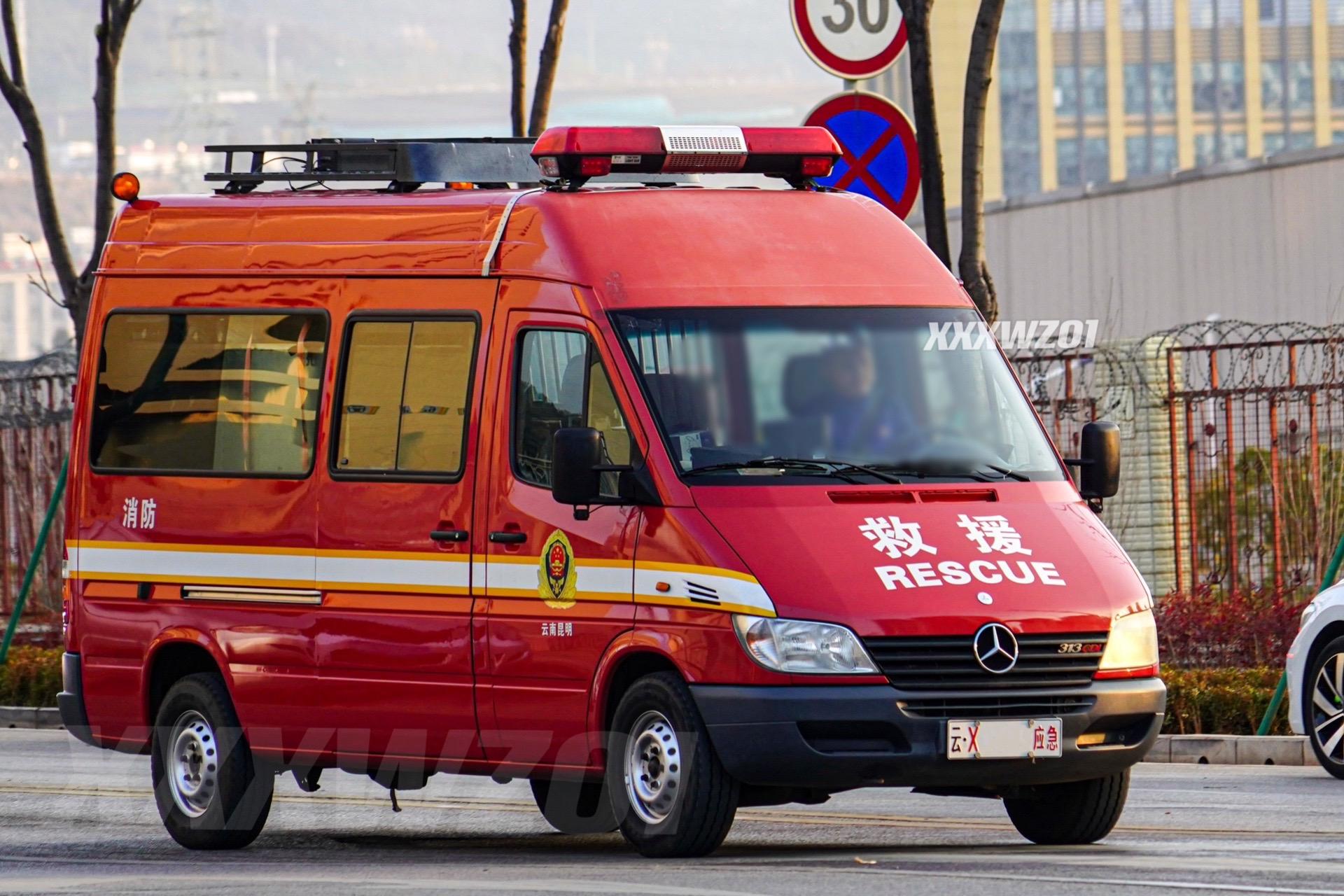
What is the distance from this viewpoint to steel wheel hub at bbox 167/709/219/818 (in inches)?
458

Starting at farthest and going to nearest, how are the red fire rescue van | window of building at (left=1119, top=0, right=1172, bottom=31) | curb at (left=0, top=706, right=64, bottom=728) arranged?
window of building at (left=1119, top=0, right=1172, bottom=31) < curb at (left=0, top=706, right=64, bottom=728) < the red fire rescue van

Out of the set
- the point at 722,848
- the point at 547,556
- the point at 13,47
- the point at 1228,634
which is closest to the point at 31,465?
the point at 13,47

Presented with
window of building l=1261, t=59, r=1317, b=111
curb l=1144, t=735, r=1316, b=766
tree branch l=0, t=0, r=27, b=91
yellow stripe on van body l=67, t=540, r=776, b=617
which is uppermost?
window of building l=1261, t=59, r=1317, b=111

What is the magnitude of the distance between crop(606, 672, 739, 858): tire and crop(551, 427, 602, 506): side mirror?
72 cm

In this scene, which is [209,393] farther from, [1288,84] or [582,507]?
[1288,84]

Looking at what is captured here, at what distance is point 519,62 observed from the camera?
2144 centimetres

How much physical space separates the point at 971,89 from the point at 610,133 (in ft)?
23.7

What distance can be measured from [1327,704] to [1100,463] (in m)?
3.06

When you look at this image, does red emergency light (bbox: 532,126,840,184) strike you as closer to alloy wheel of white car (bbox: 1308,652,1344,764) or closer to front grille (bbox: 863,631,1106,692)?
front grille (bbox: 863,631,1106,692)

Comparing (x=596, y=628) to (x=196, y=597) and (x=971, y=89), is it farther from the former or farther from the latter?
(x=971, y=89)

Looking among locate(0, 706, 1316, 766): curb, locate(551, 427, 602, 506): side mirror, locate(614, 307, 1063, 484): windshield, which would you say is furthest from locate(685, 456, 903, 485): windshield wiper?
locate(0, 706, 1316, 766): curb

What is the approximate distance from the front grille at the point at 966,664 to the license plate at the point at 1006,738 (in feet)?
0.43

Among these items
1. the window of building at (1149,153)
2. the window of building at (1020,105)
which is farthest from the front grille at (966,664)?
the window of building at (1020,105)

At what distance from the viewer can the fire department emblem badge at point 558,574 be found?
1011 centimetres
